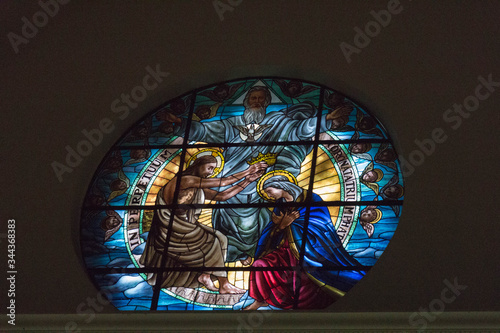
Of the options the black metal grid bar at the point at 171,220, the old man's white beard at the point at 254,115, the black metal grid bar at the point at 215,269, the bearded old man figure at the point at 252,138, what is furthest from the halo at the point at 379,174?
the black metal grid bar at the point at 171,220

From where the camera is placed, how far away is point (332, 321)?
278 inches

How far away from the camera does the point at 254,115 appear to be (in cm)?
922

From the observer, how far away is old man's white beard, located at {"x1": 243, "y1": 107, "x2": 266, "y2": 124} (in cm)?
918

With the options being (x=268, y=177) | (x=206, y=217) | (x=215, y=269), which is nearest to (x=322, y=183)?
(x=268, y=177)

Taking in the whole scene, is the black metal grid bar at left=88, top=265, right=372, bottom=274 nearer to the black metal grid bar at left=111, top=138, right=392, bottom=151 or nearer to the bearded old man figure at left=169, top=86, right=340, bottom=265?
the bearded old man figure at left=169, top=86, right=340, bottom=265

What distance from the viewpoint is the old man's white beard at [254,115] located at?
9.18 metres

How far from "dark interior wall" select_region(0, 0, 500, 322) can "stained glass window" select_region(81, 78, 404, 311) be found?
0.21m

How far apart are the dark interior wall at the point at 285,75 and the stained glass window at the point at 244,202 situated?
209mm

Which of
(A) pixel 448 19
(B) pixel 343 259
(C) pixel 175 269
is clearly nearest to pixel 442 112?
(A) pixel 448 19

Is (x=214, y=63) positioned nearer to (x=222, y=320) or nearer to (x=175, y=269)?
(x=175, y=269)

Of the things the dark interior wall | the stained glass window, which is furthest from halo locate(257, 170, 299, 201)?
the dark interior wall

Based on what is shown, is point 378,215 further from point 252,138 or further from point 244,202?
point 252,138

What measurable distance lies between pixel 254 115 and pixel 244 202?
113 centimetres

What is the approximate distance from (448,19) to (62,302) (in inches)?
186
